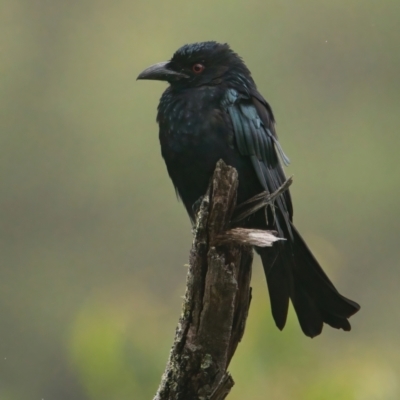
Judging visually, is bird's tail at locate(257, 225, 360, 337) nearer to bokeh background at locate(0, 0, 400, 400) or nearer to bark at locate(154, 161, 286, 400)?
bark at locate(154, 161, 286, 400)

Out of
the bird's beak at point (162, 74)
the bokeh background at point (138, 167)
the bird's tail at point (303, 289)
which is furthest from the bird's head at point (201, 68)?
the bokeh background at point (138, 167)

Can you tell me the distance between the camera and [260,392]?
3525mm

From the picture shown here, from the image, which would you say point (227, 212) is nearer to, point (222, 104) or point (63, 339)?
point (222, 104)

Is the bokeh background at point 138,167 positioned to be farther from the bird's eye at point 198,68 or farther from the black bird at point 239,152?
the bird's eye at point 198,68

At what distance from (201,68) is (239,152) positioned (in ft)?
1.52

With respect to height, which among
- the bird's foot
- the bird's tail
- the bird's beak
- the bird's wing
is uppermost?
the bird's beak

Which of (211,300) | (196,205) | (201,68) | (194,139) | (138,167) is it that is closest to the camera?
(211,300)

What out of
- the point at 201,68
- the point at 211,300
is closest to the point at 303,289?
the point at 211,300

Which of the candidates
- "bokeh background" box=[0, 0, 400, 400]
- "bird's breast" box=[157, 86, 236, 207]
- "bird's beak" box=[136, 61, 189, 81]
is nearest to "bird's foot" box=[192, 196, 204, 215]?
"bird's breast" box=[157, 86, 236, 207]

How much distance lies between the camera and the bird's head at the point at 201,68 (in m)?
2.79

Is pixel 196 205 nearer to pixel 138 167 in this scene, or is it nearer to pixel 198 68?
pixel 198 68

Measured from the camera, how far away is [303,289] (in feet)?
8.98

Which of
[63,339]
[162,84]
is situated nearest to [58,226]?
[63,339]

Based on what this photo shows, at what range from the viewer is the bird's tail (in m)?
2.69
